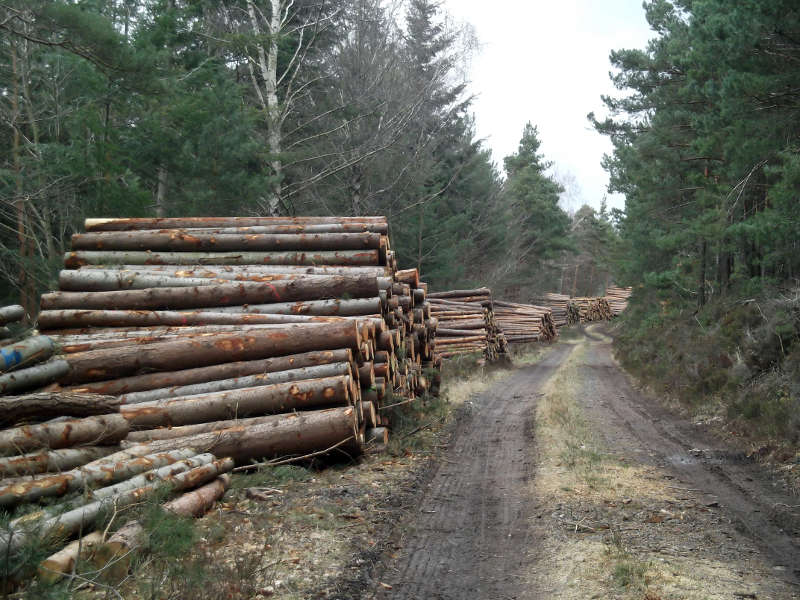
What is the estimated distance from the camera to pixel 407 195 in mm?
23953

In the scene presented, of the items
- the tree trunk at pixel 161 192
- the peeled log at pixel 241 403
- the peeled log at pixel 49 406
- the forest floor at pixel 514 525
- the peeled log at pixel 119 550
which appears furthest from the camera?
the tree trunk at pixel 161 192

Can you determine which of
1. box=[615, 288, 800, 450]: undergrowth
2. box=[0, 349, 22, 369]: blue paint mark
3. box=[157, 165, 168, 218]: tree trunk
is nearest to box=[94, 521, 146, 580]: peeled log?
box=[0, 349, 22, 369]: blue paint mark

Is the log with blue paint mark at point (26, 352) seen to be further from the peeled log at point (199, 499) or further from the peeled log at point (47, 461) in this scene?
the peeled log at point (199, 499)

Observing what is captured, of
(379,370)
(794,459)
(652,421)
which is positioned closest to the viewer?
(794,459)

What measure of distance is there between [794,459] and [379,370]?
18.1ft

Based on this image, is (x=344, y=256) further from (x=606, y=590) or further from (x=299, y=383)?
(x=606, y=590)

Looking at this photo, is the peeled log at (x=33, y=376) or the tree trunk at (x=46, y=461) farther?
the peeled log at (x=33, y=376)

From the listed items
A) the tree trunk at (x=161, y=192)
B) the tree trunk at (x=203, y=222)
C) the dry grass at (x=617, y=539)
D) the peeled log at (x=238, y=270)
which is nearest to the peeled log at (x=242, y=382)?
the peeled log at (x=238, y=270)

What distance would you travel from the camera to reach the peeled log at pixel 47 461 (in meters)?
4.76

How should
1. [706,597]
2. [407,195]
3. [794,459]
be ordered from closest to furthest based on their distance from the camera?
[706,597] → [794,459] → [407,195]

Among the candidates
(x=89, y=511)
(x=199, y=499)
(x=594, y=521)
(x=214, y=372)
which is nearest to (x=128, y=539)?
(x=89, y=511)

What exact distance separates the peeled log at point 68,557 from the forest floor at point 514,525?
19.6 inches

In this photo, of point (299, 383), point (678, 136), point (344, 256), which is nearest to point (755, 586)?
point (299, 383)

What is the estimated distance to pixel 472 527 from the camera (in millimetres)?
5938
